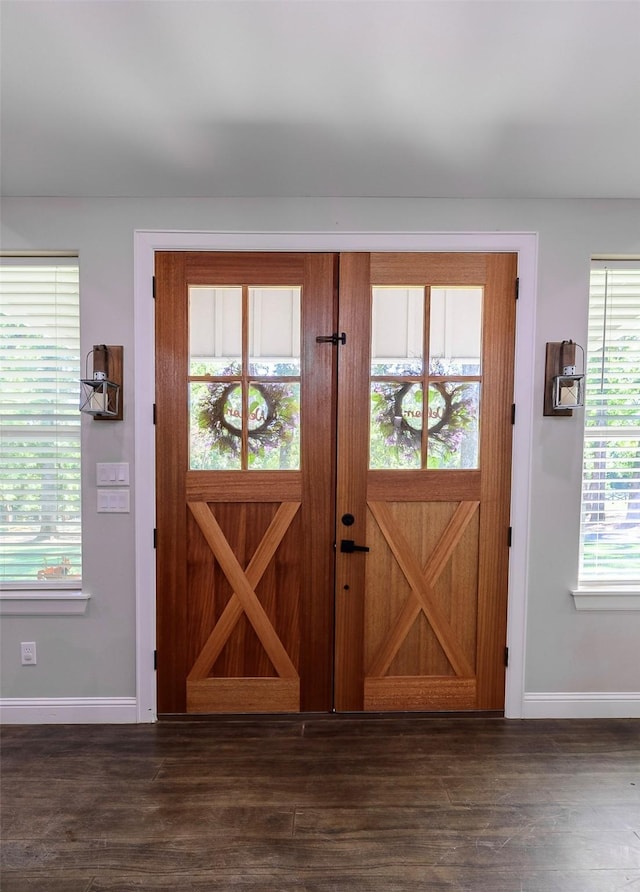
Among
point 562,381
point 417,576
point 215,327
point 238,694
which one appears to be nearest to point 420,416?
point 562,381

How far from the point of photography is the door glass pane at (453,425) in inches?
86.6

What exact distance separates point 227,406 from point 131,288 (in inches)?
28.8

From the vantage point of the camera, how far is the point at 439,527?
2.21 metres

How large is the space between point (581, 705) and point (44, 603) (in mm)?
2727

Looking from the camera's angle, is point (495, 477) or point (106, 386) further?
point (495, 477)

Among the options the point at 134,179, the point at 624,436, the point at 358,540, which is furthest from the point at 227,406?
the point at 624,436

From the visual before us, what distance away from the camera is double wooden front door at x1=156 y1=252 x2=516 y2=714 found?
2168 mm

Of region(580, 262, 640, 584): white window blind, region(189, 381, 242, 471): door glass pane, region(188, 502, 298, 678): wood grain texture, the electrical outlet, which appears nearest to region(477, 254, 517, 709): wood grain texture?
region(580, 262, 640, 584): white window blind

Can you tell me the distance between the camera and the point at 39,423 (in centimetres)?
226

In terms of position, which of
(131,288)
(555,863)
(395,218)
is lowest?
(555,863)

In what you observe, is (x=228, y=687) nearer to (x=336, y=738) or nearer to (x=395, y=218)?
(x=336, y=738)

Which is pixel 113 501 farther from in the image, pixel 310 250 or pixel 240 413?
pixel 310 250

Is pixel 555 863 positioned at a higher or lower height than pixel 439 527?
lower

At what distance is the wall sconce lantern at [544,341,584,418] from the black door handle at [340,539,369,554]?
3.68 ft
